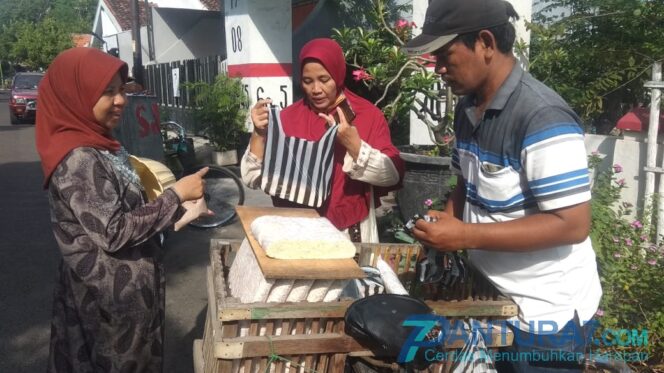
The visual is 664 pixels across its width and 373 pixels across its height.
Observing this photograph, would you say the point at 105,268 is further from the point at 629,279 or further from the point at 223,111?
the point at 223,111

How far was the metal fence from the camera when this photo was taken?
11.0m

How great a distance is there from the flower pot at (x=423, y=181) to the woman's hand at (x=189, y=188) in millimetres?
2646

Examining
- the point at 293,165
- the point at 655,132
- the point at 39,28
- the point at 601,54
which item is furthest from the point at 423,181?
the point at 39,28

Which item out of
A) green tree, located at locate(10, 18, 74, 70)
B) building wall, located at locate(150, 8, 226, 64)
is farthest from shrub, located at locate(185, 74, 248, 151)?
green tree, located at locate(10, 18, 74, 70)

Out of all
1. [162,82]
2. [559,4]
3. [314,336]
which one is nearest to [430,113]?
[559,4]

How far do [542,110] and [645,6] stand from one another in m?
3.19

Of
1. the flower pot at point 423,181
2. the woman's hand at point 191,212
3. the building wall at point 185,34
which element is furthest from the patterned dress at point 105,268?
the building wall at point 185,34

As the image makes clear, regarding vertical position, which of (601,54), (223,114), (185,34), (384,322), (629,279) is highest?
(185,34)

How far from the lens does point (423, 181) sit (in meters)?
4.64

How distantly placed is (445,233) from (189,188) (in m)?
1.04

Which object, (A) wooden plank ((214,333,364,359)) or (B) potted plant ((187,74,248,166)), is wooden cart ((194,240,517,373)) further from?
(B) potted plant ((187,74,248,166))

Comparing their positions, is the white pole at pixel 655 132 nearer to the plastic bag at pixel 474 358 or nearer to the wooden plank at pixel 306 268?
the plastic bag at pixel 474 358

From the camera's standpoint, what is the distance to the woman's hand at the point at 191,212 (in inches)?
83.2

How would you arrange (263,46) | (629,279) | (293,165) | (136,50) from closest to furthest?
(293,165), (629,279), (263,46), (136,50)
